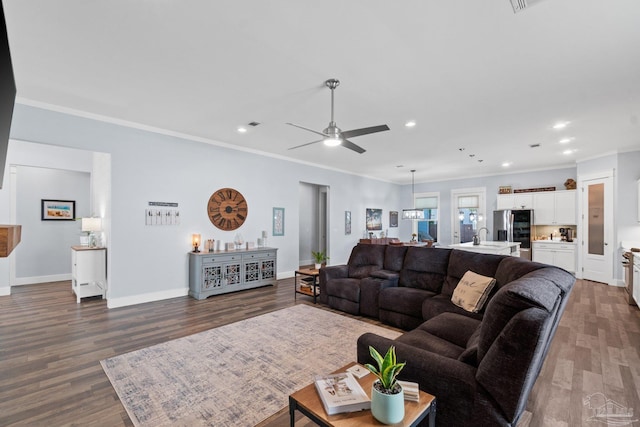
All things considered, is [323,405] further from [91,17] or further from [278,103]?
[278,103]

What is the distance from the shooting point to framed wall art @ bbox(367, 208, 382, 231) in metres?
9.70

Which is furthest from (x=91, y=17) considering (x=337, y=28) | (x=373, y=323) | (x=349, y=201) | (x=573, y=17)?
(x=349, y=201)

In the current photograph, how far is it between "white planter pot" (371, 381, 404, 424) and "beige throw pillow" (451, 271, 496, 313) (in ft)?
6.50

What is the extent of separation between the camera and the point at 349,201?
8883mm

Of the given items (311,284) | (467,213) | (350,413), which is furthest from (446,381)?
(467,213)

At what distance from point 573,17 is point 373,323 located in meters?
3.62

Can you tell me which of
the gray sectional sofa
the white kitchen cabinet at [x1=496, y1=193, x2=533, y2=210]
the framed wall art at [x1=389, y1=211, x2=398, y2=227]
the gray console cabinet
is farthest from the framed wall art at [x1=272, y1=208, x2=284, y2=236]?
the white kitchen cabinet at [x1=496, y1=193, x2=533, y2=210]

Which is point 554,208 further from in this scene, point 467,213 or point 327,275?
point 327,275

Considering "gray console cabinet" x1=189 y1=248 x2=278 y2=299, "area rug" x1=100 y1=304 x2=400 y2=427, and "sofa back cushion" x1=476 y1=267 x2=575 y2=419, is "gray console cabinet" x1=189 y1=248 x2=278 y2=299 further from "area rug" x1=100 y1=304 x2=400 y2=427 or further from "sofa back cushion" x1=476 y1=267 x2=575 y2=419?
"sofa back cushion" x1=476 y1=267 x2=575 y2=419

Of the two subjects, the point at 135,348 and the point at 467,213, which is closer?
the point at 135,348

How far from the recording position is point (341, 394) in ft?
4.68

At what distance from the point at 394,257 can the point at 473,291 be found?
5.13ft

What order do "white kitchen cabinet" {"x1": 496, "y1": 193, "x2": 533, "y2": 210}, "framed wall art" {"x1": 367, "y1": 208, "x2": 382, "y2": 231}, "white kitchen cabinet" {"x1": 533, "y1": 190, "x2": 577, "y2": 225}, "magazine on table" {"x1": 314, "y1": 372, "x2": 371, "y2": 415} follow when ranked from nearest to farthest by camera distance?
"magazine on table" {"x1": 314, "y1": 372, "x2": 371, "y2": 415} → "white kitchen cabinet" {"x1": 533, "y1": 190, "x2": 577, "y2": 225} → "white kitchen cabinet" {"x1": 496, "y1": 193, "x2": 533, "y2": 210} → "framed wall art" {"x1": 367, "y1": 208, "x2": 382, "y2": 231}

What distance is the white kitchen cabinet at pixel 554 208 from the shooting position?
7.35 m
